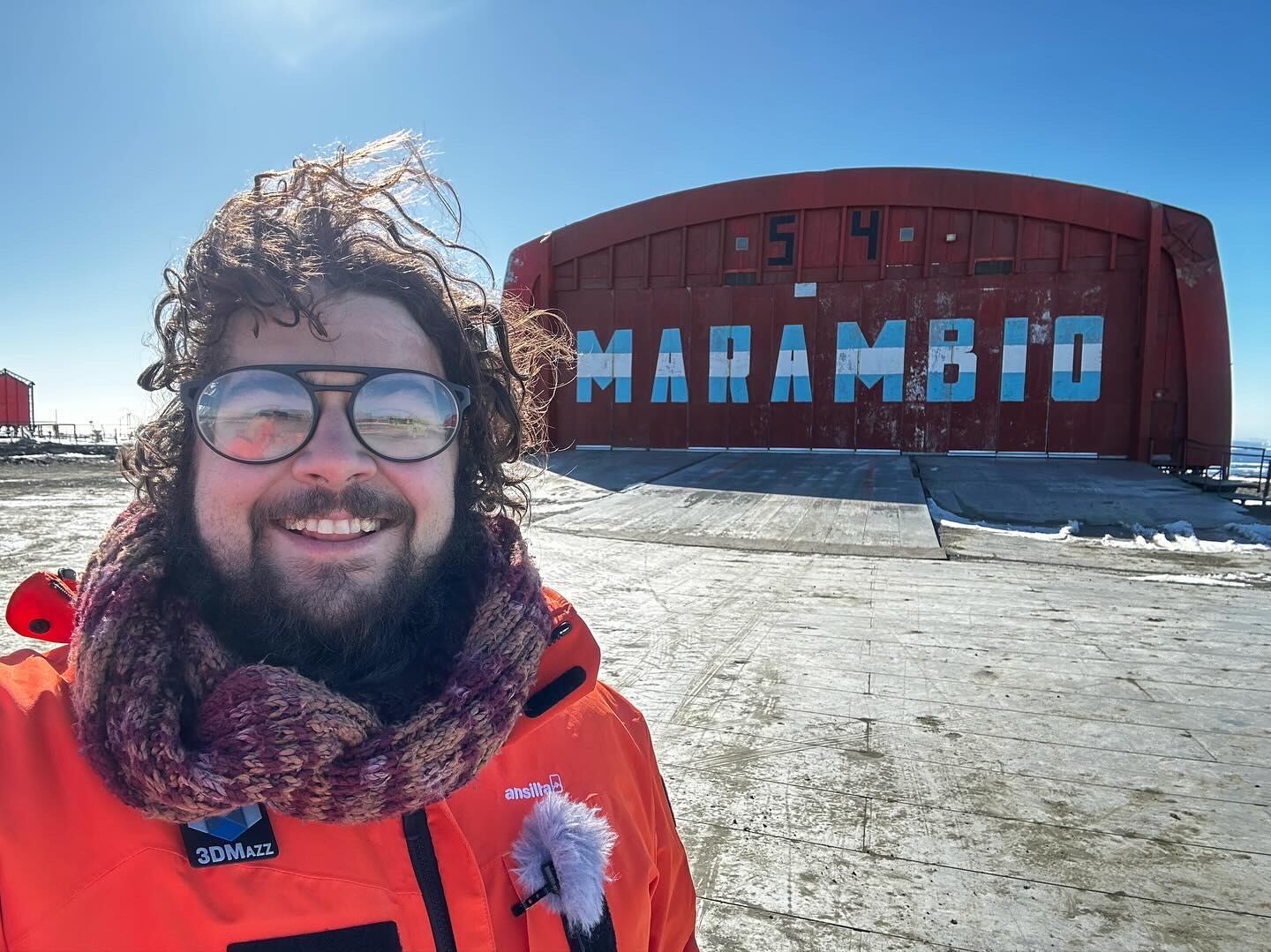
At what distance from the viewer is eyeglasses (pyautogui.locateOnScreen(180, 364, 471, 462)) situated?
→ 134cm

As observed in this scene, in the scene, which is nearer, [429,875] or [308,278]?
[429,875]

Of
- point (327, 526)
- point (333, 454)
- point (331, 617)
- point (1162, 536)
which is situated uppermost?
point (333, 454)

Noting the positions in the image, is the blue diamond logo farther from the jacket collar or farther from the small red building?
the small red building

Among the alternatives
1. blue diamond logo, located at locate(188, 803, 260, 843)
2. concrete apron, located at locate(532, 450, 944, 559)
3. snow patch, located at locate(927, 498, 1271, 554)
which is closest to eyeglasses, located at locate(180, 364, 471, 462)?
blue diamond logo, located at locate(188, 803, 260, 843)

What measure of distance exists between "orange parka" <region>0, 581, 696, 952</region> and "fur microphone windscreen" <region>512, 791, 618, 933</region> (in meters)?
0.03

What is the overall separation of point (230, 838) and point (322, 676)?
325 millimetres

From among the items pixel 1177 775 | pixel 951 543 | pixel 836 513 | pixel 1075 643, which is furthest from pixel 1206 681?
pixel 836 513

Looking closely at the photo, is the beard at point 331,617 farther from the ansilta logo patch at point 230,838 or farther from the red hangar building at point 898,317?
the red hangar building at point 898,317

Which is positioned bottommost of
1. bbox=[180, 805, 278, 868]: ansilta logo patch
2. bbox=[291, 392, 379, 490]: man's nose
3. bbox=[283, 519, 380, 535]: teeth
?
bbox=[180, 805, 278, 868]: ansilta logo patch

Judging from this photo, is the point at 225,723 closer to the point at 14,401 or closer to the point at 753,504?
the point at 753,504

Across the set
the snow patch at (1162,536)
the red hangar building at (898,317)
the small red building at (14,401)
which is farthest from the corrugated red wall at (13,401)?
the snow patch at (1162,536)

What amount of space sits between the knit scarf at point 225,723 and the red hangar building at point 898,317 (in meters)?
16.9

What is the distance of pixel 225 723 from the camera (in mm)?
1021

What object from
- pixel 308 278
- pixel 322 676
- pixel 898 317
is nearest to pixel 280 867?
pixel 322 676
